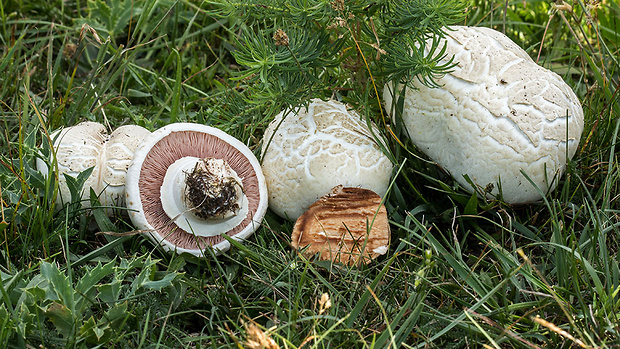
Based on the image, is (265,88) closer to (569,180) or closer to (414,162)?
(414,162)

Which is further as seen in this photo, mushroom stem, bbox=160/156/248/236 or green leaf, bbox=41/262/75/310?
mushroom stem, bbox=160/156/248/236

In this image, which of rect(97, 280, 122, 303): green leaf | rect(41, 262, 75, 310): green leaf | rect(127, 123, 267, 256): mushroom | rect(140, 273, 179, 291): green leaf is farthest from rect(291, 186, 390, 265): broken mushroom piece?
rect(41, 262, 75, 310): green leaf

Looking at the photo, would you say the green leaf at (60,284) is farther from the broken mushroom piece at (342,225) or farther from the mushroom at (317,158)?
the mushroom at (317,158)

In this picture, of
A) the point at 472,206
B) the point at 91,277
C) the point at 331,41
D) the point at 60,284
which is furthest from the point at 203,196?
the point at 472,206

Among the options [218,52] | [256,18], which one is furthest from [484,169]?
[218,52]

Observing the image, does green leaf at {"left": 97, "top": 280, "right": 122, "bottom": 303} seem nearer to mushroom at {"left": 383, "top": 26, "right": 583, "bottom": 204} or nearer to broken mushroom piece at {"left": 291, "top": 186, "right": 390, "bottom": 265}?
broken mushroom piece at {"left": 291, "top": 186, "right": 390, "bottom": 265}

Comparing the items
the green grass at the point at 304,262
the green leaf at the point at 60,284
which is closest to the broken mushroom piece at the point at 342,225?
the green grass at the point at 304,262

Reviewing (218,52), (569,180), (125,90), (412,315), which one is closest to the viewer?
(412,315)
